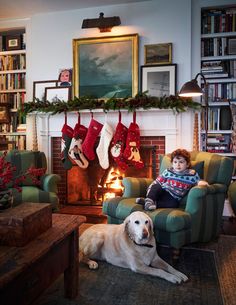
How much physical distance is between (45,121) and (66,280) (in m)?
2.72

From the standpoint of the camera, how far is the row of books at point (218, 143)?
12.0 feet

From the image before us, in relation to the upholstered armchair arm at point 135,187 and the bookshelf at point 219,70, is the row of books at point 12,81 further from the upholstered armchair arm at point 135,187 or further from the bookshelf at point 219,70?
the bookshelf at point 219,70

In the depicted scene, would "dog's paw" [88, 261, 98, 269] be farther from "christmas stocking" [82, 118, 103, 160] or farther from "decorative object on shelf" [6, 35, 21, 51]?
"decorative object on shelf" [6, 35, 21, 51]

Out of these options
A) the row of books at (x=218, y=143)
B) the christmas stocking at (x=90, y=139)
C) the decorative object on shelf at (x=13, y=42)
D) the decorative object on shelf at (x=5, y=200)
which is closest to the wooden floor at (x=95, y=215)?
the christmas stocking at (x=90, y=139)

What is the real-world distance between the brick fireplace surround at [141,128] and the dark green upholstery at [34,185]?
0.59m

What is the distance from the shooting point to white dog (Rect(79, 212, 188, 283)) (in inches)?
78.1

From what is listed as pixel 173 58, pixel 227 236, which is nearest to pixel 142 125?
pixel 173 58

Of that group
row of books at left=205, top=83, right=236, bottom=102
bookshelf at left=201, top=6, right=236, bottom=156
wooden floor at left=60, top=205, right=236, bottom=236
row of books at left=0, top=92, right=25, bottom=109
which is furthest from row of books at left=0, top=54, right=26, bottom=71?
row of books at left=205, top=83, right=236, bottom=102

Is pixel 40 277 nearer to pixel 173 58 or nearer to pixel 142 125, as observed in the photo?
pixel 142 125

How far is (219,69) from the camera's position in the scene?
3623 mm

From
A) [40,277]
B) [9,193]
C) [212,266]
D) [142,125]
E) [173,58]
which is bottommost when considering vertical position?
[212,266]

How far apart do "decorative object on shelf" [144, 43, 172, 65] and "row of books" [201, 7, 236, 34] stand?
539 millimetres

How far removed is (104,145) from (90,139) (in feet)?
0.66

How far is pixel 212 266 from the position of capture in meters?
2.24
